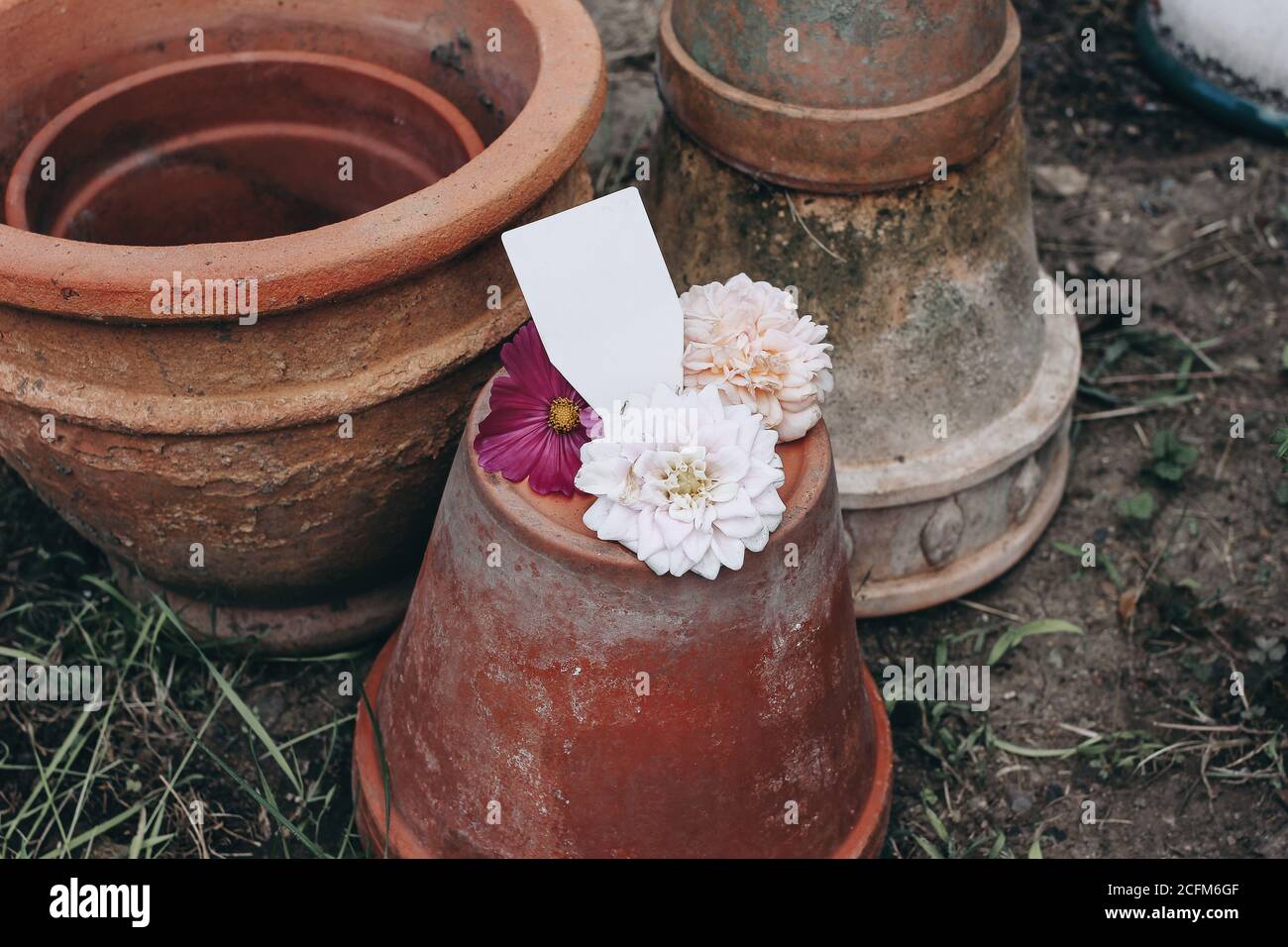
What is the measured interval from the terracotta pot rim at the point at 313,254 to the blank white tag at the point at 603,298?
0.22m

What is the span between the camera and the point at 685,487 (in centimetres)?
165

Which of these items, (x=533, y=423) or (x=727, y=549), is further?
(x=533, y=423)

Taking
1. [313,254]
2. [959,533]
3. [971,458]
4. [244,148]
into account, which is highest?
[313,254]

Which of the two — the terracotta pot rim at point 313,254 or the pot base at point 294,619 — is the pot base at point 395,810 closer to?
the pot base at point 294,619

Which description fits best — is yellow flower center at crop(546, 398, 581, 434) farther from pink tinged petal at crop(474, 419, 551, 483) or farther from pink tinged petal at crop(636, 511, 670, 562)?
pink tinged petal at crop(636, 511, 670, 562)

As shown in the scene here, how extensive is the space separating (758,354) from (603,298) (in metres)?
0.22

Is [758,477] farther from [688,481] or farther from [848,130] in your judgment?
[848,130]

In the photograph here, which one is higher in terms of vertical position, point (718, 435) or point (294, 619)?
point (718, 435)

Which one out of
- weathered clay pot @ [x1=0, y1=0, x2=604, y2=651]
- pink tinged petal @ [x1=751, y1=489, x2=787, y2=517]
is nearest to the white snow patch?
weathered clay pot @ [x1=0, y1=0, x2=604, y2=651]

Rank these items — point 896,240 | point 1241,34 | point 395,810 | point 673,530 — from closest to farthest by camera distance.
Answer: point 673,530, point 395,810, point 896,240, point 1241,34

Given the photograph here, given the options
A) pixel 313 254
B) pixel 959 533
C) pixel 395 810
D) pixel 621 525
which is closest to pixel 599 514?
pixel 621 525

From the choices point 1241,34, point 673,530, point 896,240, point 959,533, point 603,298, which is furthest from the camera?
point 1241,34

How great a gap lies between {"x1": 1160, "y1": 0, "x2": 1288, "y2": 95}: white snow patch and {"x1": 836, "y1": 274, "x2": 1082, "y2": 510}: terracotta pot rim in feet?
4.68

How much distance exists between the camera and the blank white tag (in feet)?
5.70
